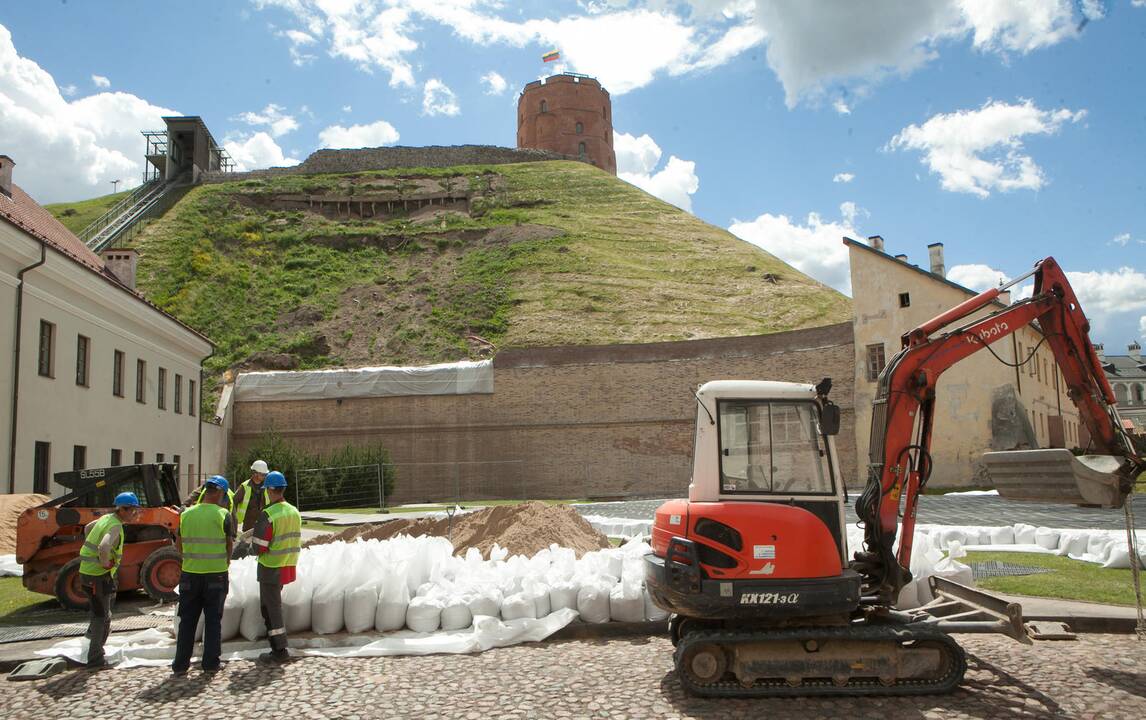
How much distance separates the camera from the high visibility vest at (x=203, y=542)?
7.24 m

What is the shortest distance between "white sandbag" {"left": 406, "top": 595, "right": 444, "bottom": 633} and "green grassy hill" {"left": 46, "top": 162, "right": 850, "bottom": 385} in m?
37.5

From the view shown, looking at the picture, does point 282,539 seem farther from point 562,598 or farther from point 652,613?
point 652,613

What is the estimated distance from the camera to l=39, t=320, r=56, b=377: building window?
19016 millimetres

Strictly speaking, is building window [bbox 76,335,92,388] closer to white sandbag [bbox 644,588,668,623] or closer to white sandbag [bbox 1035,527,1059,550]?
white sandbag [bbox 644,588,668,623]

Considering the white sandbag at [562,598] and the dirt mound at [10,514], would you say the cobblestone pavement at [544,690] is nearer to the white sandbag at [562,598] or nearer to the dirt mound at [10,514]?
the white sandbag at [562,598]

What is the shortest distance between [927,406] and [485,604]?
437 centimetres

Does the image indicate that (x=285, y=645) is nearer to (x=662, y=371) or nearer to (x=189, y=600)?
(x=189, y=600)

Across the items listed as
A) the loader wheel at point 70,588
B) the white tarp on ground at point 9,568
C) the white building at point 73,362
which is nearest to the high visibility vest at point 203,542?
the loader wheel at point 70,588

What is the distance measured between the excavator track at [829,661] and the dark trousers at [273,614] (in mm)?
3567

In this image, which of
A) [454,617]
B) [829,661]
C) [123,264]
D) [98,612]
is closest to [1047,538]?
[829,661]

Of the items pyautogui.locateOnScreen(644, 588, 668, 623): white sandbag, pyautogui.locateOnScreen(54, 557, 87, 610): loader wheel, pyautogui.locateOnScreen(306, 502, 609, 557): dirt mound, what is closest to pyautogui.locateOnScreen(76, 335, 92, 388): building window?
pyautogui.locateOnScreen(306, 502, 609, 557): dirt mound

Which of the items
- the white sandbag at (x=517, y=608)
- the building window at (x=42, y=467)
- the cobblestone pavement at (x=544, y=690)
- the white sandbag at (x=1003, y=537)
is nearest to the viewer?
the cobblestone pavement at (x=544, y=690)

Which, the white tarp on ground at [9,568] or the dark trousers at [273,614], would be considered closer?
the dark trousers at [273,614]

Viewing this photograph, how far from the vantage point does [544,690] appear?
20.5 ft
